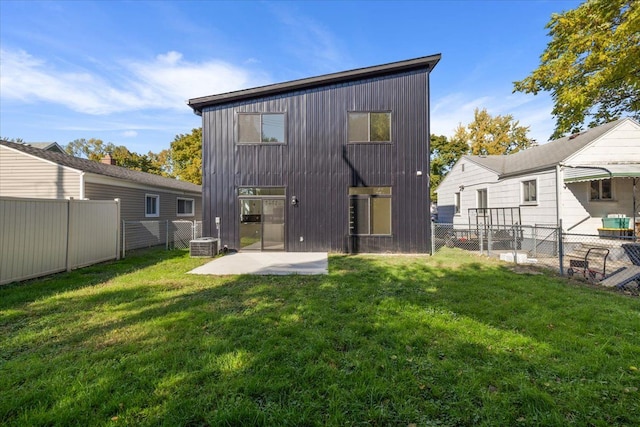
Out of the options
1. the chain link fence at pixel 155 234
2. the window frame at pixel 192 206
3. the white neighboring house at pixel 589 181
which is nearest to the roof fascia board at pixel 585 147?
the white neighboring house at pixel 589 181

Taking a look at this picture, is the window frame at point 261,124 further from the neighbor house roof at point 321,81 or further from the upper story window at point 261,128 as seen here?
the neighbor house roof at point 321,81

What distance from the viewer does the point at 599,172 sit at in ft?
28.5

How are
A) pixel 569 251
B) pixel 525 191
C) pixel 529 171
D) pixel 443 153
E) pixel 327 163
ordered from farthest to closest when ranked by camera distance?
pixel 443 153, pixel 525 191, pixel 529 171, pixel 327 163, pixel 569 251

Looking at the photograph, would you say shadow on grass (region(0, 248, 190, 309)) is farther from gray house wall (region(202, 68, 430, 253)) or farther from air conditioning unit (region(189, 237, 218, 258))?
gray house wall (region(202, 68, 430, 253))

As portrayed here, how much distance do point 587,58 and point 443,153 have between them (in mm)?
20000

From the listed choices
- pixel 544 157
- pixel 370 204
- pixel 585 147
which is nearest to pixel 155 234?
pixel 370 204

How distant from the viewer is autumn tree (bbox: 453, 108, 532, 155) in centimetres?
2736

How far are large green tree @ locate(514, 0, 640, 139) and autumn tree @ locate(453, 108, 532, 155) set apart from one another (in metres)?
16.5

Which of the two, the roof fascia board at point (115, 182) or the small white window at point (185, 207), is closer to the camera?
the roof fascia board at point (115, 182)

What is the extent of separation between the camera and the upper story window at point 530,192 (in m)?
10.6

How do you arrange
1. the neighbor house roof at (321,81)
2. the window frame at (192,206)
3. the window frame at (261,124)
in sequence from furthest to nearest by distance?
the window frame at (192,206), the window frame at (261,124), the neighbor house roof at (321,81)

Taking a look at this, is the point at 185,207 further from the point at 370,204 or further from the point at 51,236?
the point at 370,204

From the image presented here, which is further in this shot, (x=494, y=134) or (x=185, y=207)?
(x=494, y=134)

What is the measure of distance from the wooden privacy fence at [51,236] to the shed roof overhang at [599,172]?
48.8ft
